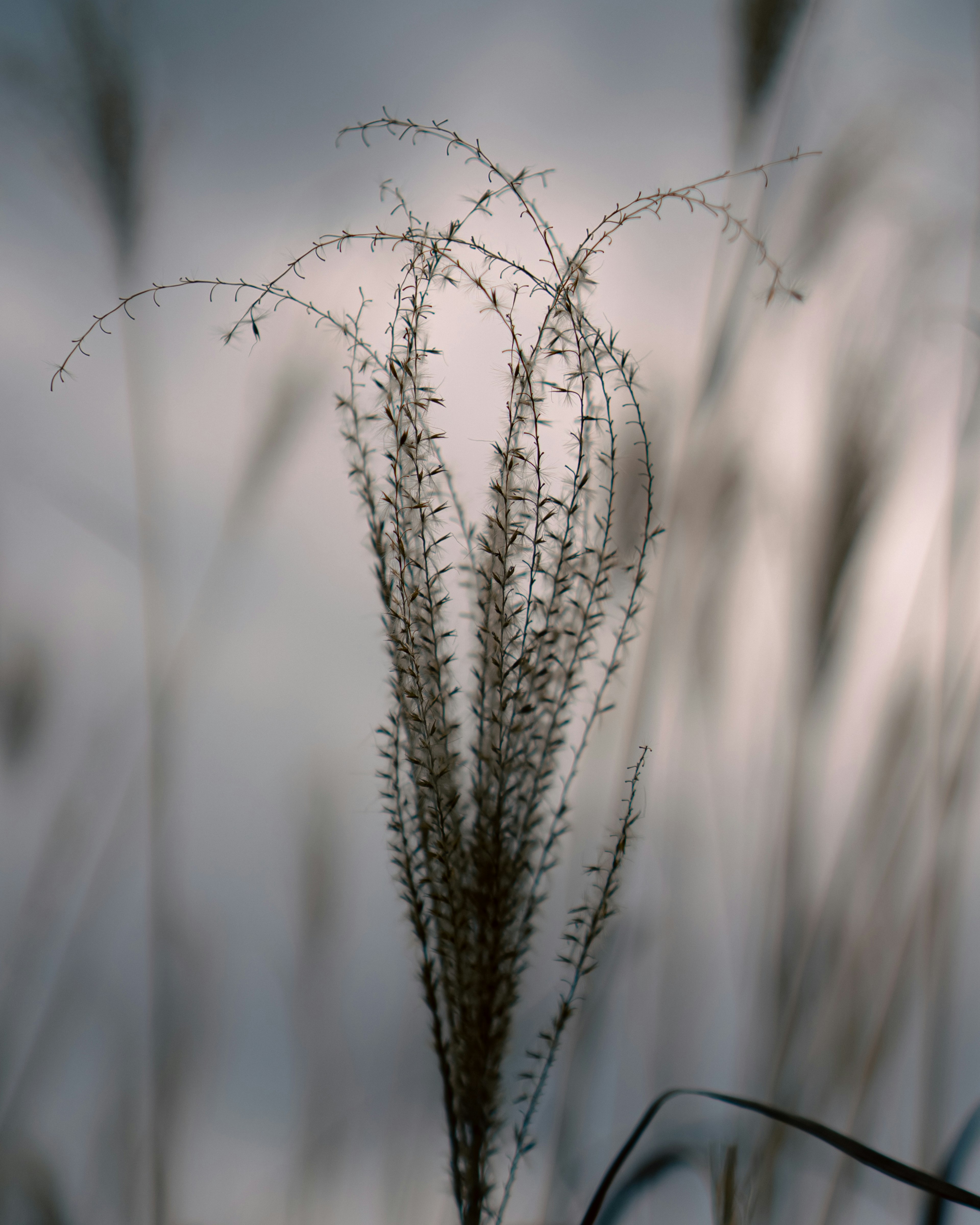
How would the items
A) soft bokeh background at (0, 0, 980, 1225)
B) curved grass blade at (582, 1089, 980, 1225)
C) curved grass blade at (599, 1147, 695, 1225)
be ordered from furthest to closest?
Answer: soft bokeh background at (0, 0, 980, 1225) < curved grass blade at (599, 1147, 695, 1225) < curved grass blade at (582, 1089, 980, 1225)

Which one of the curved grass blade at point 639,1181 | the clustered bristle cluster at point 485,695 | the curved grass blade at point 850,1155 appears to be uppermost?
the clustered bristle cluster at point 485,695

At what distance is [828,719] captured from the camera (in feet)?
2.29

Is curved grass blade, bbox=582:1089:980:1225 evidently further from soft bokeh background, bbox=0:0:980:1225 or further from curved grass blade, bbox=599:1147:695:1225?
soft bokeh background, bbox=0:0:980:1225

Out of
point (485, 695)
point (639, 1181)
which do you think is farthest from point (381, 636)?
point (639, 1181)

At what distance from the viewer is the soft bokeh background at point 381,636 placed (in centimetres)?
64

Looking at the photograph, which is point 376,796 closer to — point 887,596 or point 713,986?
point 713,986

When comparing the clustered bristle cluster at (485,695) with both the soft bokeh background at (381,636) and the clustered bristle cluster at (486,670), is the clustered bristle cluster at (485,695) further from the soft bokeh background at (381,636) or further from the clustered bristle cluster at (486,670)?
the soft bokeh background at (381,636)

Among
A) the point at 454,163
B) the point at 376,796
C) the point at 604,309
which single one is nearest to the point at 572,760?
the point at 376,796

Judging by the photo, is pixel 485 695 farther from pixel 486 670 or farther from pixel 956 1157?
pixel 956 1157

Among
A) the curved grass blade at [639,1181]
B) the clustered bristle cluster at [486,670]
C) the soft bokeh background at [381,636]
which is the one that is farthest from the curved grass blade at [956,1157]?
the clustered bristle cluster at [486,670]

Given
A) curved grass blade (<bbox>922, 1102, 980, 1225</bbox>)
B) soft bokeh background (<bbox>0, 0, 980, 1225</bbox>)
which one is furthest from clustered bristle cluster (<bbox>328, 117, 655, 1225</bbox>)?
curved grass blade (<bbox>922, 1102, 980, 1225</bbox>)

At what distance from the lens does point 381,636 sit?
0.62 metres

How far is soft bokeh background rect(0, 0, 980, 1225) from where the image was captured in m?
0.64

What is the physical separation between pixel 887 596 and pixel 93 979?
823 millimetres
